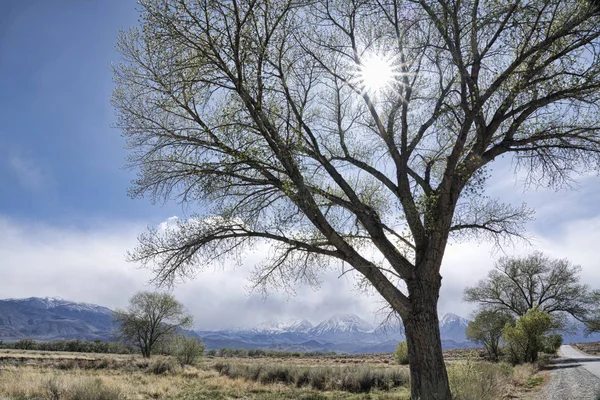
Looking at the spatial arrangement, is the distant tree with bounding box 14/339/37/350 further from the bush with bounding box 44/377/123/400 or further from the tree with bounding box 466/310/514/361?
the tree with bounding box 466/310/514/361

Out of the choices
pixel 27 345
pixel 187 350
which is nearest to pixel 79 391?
pixel 187 350

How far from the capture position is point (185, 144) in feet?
27.5

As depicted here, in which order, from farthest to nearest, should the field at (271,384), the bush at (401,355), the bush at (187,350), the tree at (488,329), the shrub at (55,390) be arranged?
the tree at (488,329) → the bush at (401,355) → the bush at (187,350) → the shrub at (55,390) → the field at (271,384)

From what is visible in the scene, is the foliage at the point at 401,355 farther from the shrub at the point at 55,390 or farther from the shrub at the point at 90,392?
the shrub at the point at 55,390

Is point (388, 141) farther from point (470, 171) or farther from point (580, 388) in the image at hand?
point (580, 388)

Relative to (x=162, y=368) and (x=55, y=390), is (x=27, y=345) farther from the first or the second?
(x=55, y=390)

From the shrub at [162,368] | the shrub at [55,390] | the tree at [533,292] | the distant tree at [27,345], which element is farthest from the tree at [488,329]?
the distant tree at [27,345]

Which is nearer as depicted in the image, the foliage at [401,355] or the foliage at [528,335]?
the foliage at [528,335]

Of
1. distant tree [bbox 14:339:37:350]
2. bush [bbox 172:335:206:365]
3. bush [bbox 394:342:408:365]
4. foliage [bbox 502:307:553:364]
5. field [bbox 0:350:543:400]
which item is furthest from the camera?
distant tree [bbox 14:339:37:350]

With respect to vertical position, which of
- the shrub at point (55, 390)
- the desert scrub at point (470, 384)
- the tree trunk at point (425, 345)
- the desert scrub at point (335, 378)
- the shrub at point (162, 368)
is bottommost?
the shrub at point (162, 368)

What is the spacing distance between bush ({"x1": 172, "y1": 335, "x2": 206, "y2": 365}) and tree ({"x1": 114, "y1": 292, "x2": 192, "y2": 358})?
35.0 ft

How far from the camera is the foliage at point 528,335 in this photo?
25.9 meters

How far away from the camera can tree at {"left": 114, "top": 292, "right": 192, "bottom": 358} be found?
4603cm

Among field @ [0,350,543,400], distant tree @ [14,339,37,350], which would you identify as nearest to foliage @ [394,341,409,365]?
field @ [0,350,543,400]
